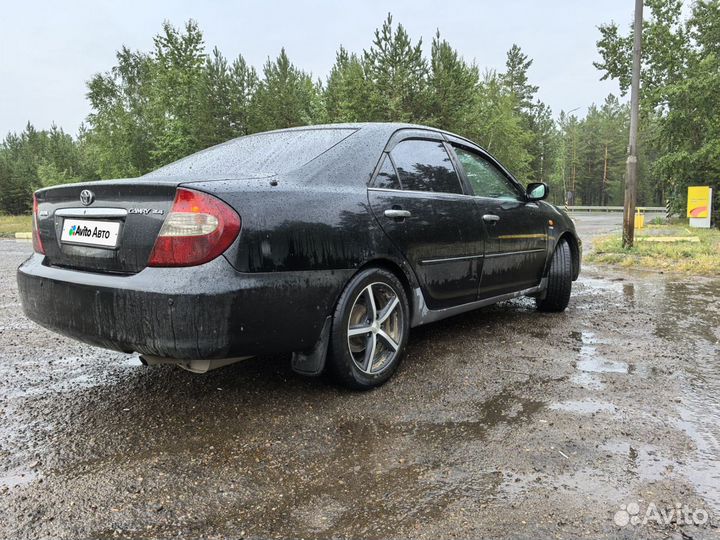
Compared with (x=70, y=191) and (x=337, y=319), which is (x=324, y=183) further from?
(x=70, y=191)

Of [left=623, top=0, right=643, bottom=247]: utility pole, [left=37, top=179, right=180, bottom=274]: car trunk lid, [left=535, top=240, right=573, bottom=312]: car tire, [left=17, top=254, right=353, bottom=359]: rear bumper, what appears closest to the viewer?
[left=17, top=254, right=353, bottom=359]: rear bumper

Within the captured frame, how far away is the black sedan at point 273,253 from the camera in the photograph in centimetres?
234

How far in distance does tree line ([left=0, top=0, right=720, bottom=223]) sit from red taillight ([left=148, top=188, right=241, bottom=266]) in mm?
21816

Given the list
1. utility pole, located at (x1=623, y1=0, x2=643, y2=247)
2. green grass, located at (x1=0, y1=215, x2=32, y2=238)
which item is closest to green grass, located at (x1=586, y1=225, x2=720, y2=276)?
utility pole, located at (x1=623, y1=0, x2=643, y2=247)

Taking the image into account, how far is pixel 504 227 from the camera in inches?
164

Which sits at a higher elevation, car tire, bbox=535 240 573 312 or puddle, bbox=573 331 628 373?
car tire, bbox=535 240 573 312

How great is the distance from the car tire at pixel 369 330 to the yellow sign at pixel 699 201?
19984 millimetres

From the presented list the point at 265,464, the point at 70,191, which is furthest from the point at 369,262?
the point at 70,191

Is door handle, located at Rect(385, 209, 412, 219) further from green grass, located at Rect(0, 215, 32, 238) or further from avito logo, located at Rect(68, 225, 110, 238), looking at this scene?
green grass, located at Rect(0, 215, 32, 238)

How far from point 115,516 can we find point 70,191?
1.67m

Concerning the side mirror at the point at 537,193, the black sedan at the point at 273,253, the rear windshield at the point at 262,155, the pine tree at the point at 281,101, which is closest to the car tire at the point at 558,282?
the side mirror at the point at 537,193

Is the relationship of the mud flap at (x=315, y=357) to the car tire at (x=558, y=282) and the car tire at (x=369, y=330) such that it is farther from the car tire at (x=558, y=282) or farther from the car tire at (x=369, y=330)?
the car tire at (x=558, y=282)

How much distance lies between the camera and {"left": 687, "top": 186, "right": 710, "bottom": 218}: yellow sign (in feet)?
62.6

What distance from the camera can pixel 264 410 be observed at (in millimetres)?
2797
